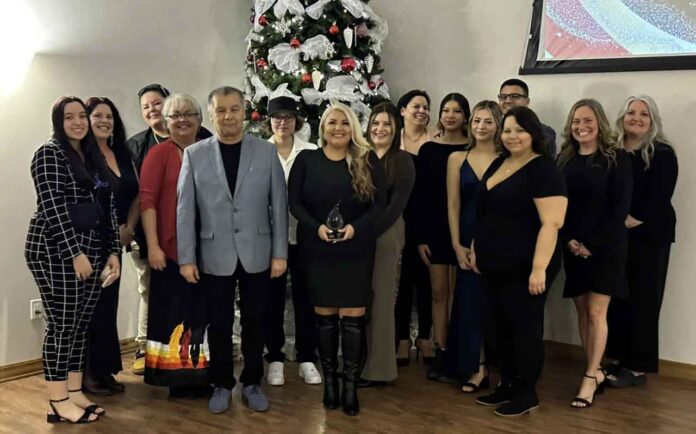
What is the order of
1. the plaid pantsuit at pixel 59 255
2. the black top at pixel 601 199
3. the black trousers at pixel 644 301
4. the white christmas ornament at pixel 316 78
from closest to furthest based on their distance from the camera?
1. the plaid pantsuit at pixel 59 255
2. the black top at pixel 601 199
3. the black trousers at pixel 644 301
4. the white christmas ornament at pixel 316 78

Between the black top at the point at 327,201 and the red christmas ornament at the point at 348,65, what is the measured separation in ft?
4.88

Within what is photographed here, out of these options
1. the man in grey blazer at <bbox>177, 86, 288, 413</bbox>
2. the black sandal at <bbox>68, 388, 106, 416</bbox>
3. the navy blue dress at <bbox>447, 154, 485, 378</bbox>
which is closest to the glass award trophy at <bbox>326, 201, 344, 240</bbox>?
the man in grey blazer at <bbox>177, 86, 288, 413</bbox>

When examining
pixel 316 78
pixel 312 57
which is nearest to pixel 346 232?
pixel 316 78

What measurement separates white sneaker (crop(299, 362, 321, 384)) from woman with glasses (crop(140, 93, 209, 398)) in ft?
2.08

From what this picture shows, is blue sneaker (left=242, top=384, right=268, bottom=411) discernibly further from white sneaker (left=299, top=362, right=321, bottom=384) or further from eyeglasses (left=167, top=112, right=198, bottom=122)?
eyeglasses (left=167, top=112, right=198, bottom=122)

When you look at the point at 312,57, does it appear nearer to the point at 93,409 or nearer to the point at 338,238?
the point at 338,238

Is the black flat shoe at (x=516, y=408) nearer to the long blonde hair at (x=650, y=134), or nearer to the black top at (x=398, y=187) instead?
the black top at (x=398, y=187)

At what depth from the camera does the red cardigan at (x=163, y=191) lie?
11.6ft

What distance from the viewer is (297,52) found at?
15.8 feet

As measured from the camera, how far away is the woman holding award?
11.2 feet

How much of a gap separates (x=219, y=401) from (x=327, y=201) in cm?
113

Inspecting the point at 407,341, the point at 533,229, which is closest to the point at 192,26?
the point at 407,341

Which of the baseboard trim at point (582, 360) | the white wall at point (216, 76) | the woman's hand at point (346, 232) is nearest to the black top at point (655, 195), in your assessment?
the white wall at point (216, 76)

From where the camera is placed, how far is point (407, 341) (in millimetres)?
4434
